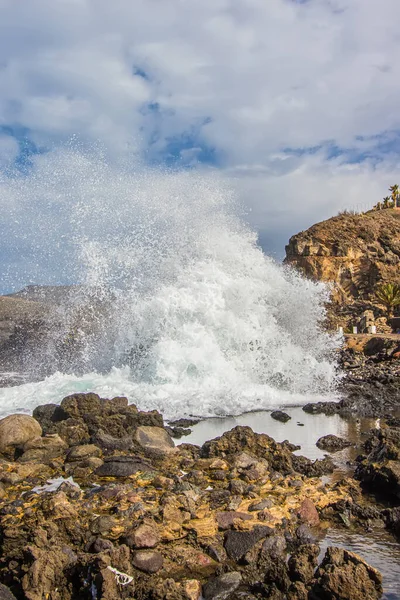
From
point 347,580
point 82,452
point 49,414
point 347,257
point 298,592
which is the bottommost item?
Result: point 298,592

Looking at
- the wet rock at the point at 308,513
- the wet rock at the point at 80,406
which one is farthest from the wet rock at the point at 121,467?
the wet rock at the point at 80,406

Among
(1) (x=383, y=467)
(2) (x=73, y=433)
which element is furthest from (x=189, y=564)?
(2) (x=73, y=433)

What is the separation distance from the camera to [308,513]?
630 centimetres

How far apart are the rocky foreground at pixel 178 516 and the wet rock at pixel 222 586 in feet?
0.03

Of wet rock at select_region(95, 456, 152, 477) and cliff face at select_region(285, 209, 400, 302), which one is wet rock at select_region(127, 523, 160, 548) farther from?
cliff face at select_region(285, 209, 400, 302)

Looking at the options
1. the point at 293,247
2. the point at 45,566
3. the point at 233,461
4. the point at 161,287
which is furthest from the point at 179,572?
the point at 293,247

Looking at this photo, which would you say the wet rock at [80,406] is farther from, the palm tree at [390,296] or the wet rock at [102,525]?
the palm tree at [390,296]

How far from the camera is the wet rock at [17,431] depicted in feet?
30.9

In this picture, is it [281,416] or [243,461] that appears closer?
[243,461]

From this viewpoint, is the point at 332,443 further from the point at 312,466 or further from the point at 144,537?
the point at 144,537

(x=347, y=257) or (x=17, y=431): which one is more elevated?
(x=347, y=257)

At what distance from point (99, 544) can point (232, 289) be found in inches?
636

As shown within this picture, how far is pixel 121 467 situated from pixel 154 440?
4.48ft

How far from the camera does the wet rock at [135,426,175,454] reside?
358 inches
